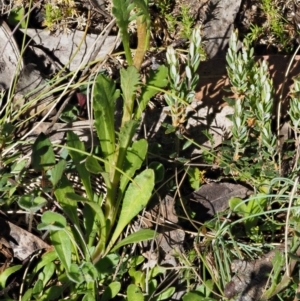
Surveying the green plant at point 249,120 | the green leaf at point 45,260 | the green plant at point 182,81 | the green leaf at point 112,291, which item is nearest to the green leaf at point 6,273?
the green leaf at point 45,260

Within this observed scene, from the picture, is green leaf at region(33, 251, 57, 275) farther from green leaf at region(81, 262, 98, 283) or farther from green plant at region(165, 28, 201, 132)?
green plant at region(165, 28, 201, 132)

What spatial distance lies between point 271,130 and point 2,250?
4.34ft

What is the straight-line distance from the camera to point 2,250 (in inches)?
103

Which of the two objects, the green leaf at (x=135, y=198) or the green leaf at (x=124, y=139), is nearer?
the green leaf at (x=124, y=139)

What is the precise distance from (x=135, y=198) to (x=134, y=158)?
164 mm

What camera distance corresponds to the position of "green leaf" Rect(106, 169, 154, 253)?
8.47 feet

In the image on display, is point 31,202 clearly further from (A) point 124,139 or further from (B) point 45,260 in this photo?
(A) point 124,139

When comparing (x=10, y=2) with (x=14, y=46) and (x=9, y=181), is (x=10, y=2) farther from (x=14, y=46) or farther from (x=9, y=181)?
(x=9, y=181)

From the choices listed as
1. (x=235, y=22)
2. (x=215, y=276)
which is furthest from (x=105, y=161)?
(x=235, y=22)

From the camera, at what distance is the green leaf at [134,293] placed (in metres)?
2.51

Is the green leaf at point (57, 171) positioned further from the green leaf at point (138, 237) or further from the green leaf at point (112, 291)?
the green leaf at point (112, 291)

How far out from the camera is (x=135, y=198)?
260 cm

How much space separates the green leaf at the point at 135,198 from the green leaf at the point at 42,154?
342 mm

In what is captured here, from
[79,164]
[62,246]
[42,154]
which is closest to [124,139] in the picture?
[79,164]
